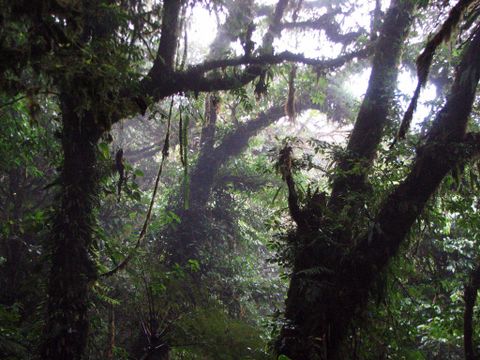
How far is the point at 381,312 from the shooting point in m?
6.33

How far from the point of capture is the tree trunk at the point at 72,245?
17.6ft

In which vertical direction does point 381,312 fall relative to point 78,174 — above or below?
below

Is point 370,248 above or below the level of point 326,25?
below

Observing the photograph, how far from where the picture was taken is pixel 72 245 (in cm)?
562

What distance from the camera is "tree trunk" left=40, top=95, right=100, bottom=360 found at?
5.36m

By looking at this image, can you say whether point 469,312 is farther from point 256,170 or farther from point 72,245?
point 72,245

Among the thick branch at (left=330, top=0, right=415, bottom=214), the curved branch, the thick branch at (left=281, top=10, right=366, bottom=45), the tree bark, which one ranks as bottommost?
the curved branch

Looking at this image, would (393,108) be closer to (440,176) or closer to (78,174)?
(440,176)

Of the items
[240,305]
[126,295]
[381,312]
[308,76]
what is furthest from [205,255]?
[381,312]

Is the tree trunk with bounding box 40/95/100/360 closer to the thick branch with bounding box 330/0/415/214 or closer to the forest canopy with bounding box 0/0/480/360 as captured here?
the forest canopy with bounding box 0/0/480/360

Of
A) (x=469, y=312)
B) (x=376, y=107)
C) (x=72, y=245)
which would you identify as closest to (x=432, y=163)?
(x=469, y=312)

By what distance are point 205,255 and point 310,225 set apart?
264 inches

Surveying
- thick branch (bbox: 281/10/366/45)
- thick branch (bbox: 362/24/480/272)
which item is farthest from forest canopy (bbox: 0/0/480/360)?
thick branch (bbox: 281/10/366/45)

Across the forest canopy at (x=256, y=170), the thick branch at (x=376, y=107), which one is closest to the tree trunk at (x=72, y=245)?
the forest canopy at (x=256, y=170)
